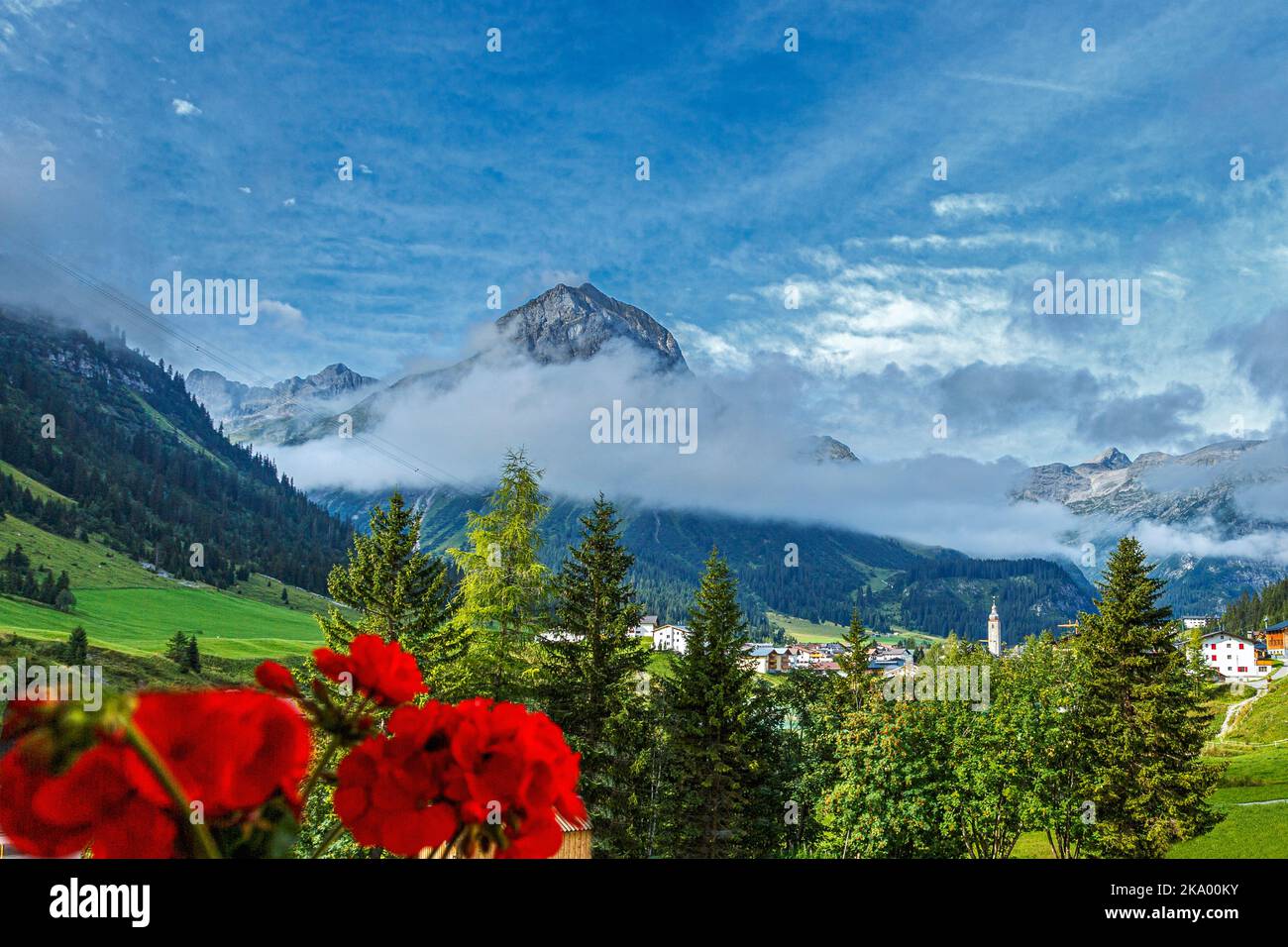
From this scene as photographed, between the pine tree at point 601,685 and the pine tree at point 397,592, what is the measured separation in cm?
267

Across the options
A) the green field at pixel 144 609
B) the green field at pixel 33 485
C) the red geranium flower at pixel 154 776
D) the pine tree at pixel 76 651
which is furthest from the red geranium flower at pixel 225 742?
the green field at pixel 33 485

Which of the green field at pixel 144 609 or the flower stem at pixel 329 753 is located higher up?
the flower stem at pixel 329 753

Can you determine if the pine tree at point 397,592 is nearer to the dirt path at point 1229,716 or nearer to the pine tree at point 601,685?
the pine tree at point 601,685

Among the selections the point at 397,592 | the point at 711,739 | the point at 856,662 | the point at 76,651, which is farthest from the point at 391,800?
the point at 76,651

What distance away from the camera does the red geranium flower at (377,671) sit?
0.84m

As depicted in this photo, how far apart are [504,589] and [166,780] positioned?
19.6 meters

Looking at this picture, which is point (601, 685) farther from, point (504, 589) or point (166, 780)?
point (166, 780)

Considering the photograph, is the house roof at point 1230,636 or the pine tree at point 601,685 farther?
the house roof at point 1230,636

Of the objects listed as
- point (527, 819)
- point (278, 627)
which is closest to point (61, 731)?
point (527, 819)

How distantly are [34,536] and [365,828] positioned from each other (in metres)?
105

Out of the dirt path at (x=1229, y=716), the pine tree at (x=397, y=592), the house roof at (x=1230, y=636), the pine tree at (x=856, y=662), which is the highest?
the pine tree at (x=397, y=592)

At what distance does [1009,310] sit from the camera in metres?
133

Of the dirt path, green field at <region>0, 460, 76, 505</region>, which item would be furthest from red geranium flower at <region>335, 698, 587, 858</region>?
green field at <region>0, 460, 76, 505</region>

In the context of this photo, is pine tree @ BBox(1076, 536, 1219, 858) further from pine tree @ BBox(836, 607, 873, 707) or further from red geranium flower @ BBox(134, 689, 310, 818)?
red geranium flower @ BBox(134, 689, 310, 818)
